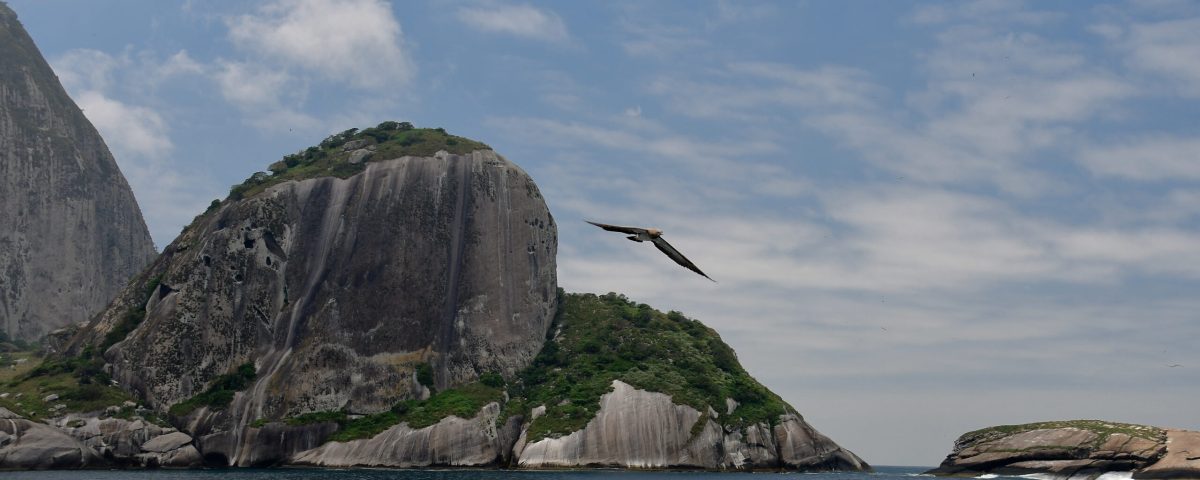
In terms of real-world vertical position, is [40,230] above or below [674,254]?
above

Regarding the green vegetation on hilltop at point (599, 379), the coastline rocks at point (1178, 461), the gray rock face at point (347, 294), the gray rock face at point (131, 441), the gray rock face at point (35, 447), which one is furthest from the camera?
the gray rock face at point (347, 294)

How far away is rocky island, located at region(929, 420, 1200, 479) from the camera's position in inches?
4040

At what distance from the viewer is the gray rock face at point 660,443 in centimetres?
10819

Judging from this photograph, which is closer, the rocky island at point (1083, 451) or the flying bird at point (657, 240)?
Result: the flying bird at point (657, 240)

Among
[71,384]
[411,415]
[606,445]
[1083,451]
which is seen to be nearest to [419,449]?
[411,415]

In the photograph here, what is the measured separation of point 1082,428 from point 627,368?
170 feet

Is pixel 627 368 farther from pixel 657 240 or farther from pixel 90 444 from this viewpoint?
pixel 657 240

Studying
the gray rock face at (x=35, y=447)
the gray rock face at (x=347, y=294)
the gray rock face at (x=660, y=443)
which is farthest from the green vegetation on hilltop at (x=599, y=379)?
the gray rock face at (x=35, y=447)

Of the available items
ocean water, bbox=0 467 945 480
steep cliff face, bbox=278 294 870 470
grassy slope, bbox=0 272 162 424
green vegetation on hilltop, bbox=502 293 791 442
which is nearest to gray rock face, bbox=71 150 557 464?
grassy slope, bbox=0 272 162 424

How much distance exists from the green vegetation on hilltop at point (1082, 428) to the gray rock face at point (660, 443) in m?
18.8

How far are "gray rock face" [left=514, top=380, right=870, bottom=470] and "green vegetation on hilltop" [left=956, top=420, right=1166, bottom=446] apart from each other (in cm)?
1881

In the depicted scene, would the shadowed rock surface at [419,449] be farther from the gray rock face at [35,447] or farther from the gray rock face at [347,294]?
the gray rock face at [35,447]

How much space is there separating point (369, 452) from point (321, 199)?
3921 centimetres

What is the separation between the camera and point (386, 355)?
4803 inches
